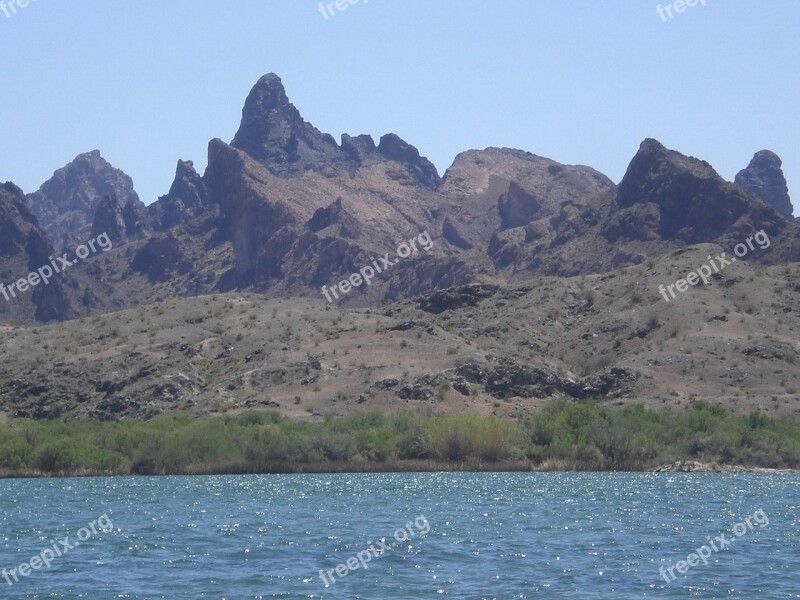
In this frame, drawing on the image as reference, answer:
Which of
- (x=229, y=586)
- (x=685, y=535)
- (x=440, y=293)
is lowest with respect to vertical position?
(x=685, y=535)

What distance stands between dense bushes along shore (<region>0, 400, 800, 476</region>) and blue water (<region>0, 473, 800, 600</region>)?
9.09m

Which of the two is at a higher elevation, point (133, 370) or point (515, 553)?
point (133, 370)

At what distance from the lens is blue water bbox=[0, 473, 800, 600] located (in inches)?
1547

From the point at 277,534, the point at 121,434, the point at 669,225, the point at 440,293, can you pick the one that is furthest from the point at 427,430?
the point at 669,225

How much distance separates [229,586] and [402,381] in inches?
3098

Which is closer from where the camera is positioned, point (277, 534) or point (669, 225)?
point (277, 534)

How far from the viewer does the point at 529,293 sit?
153 metres

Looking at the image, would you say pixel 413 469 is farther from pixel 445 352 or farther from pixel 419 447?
pixel 445 352

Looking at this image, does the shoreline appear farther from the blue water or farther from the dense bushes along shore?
the blue water

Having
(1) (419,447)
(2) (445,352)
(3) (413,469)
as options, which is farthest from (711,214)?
(3) (413,469)

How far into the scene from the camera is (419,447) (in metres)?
90.6

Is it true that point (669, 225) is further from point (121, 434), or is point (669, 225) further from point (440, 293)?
point (121, 434)

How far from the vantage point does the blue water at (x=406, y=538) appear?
1547 inches

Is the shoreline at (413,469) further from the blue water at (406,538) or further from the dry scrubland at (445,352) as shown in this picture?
the dry scrubland at (445,352)
